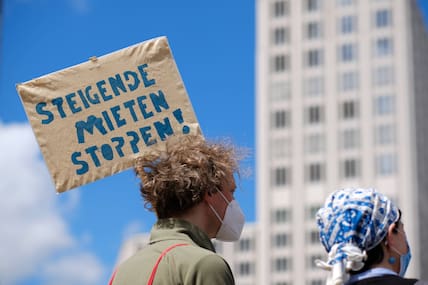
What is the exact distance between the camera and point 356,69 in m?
101

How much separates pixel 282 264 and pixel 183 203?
94680 millimetres

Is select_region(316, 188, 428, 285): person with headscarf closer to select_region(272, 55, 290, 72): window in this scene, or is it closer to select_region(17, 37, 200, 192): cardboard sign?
select_region(17, 37, 200, 192): cardboard sign

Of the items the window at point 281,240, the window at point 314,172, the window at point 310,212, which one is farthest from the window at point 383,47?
the window at point 281,240

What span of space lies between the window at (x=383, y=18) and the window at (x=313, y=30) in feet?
18.4

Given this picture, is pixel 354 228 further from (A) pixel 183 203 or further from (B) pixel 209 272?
(A) pixel 183 203

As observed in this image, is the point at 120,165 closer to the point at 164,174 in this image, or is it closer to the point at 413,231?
the point at 164,174

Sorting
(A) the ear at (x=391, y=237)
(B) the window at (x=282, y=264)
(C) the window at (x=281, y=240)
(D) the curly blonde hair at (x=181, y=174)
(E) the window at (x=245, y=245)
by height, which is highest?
(D) the curly blonde hair at (x=181, y=174)

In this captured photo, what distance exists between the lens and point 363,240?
16.3 feet

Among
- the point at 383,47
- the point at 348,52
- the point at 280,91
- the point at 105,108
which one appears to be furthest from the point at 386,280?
the point at 280,91

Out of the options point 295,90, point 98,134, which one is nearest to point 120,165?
point 98,134

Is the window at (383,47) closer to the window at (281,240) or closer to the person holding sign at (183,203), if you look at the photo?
the window at (281,240)

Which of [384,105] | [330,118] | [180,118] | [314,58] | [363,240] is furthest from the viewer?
[314,58]

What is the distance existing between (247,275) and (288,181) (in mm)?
11811

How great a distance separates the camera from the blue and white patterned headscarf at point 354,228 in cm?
494
